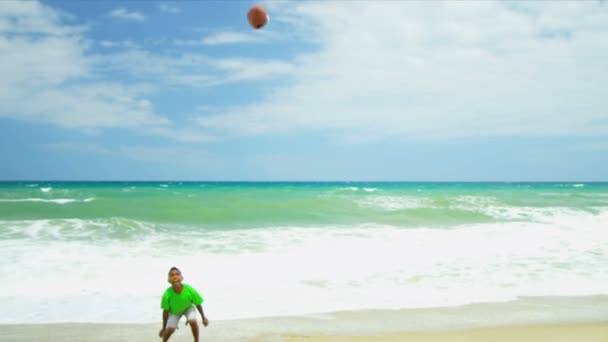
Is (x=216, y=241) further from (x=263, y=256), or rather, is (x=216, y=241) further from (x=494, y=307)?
(x=494, y=307)

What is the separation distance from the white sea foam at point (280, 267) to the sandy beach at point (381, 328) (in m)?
0.37

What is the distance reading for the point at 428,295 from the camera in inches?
288

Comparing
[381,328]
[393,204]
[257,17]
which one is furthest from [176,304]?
[393,204]

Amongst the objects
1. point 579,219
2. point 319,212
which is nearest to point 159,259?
point 319,212

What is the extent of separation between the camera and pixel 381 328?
5688 mm

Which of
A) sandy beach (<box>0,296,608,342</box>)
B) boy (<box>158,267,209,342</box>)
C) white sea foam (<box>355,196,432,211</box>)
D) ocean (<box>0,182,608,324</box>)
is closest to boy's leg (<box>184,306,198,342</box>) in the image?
boy (<box>158,267,209,342</box>)

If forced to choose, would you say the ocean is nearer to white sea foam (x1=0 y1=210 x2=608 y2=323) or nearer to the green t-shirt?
white sea foam (x1=0 y1=210 x2=608 y2=323)

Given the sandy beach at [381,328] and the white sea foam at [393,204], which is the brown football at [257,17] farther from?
the white sea foam at [393,204]

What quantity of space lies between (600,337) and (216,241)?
28.9 feet

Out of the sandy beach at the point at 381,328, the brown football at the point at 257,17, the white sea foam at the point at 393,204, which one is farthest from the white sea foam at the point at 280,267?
the white sea foam at the point at 393,204

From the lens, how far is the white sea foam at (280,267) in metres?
6.84

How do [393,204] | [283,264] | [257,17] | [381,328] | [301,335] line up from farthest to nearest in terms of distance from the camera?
[393,204] → [283,264] → [257,17] → [381,328] → [301,335]

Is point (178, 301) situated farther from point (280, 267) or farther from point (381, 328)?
point (280, 267)

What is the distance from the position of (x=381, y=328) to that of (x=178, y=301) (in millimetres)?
2450
